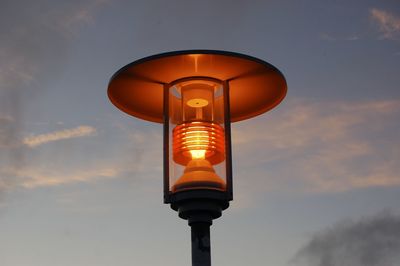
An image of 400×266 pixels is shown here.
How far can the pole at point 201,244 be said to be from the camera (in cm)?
2912

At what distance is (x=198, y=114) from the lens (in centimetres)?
3002

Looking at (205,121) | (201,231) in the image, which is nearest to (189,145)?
(205,121)

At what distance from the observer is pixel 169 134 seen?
98.5 feet

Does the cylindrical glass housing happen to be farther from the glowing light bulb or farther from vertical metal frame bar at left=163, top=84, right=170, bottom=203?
vertical metal frame bar at left=163, top=84, right=170, bottom=203

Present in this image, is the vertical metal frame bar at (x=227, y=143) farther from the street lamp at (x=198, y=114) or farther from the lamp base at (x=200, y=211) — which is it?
the lamp base at (x=200, y=211)

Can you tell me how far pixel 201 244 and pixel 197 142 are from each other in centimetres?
318

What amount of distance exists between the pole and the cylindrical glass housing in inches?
57.2

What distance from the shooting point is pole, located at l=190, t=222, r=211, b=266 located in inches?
1147

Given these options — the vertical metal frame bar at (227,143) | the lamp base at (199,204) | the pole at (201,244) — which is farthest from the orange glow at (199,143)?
the pole at (201,244)

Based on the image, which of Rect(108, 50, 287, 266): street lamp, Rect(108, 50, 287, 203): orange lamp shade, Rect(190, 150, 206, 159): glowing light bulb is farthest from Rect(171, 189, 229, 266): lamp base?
Rect(190, 150, 206, 159): glowing light bulb

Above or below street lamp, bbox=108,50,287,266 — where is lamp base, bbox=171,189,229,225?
below

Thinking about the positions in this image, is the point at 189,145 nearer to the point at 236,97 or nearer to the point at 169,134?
the point at 169,134

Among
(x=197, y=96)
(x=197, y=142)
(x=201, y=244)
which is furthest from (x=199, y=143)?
(x=201, y=244)

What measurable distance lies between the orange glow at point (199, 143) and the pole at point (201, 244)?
2053 millimetres
